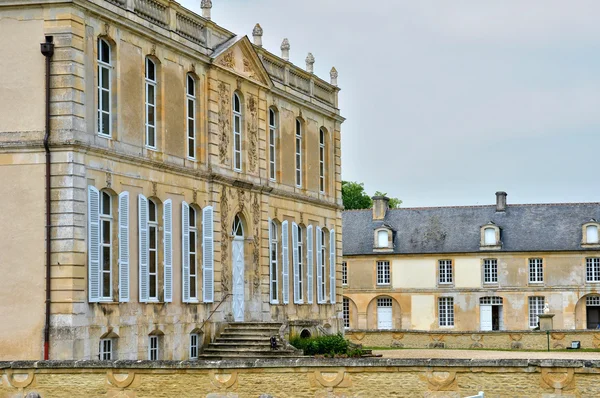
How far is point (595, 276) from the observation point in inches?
2100

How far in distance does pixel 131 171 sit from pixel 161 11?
387 cm

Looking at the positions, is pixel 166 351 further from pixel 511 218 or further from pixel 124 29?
pixel 511 218

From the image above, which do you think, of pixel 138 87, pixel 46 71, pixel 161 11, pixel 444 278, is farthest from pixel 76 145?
pixel 444 278

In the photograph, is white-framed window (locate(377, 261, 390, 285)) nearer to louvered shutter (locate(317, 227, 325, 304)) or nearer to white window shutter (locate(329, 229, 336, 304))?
white window shutter (locate(329, 229, 336, 304))

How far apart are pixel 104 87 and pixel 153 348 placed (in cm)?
544

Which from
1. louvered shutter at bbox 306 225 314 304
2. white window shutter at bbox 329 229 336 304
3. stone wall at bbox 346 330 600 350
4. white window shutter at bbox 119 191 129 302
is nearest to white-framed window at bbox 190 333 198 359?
white window shutter at bbox 119 191 129 302

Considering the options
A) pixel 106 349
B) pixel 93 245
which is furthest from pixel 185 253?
pixel 93 245

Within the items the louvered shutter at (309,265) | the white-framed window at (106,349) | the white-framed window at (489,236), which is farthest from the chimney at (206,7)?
the white-framed window at (489,236)

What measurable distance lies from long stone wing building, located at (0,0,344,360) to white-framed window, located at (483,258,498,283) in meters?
23.2

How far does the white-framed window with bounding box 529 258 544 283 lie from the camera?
53.9 m

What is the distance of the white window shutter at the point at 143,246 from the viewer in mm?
23125

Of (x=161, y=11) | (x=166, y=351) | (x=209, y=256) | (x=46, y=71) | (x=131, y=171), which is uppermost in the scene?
(x=161, y=11)

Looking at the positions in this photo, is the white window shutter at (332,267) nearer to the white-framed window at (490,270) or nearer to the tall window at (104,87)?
the tall window at (104,87)

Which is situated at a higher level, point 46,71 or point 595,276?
point 46,71
